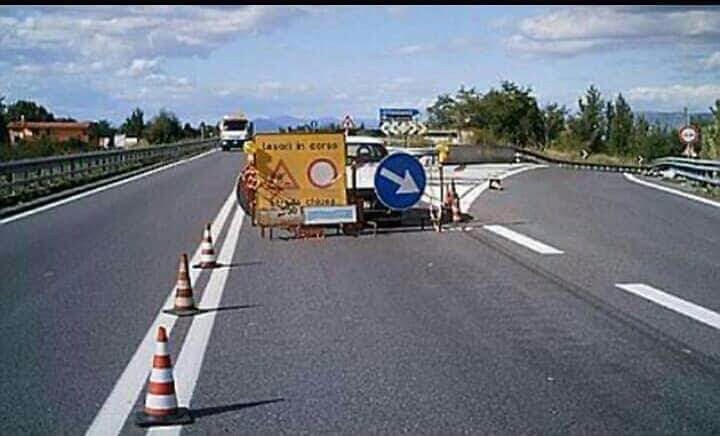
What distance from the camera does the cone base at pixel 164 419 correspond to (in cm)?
741

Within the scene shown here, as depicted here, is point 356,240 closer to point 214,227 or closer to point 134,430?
point 214,227

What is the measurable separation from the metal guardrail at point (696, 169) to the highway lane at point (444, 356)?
61.3ft

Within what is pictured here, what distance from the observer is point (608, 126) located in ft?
494

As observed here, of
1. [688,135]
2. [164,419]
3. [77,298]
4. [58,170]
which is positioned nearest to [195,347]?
[164,419]

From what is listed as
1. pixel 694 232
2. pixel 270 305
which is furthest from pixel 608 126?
pixel 270 305

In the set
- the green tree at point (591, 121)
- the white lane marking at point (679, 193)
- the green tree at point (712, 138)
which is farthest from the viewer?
the green tree at point (591, 121)

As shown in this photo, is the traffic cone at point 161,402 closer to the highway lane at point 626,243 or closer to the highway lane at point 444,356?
the highway lane at point 444,356

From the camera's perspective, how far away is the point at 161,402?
754cm

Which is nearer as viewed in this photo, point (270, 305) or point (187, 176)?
point (270, 305)

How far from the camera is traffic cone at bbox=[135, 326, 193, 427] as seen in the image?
7.44 meters

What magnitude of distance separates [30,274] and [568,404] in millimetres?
9063

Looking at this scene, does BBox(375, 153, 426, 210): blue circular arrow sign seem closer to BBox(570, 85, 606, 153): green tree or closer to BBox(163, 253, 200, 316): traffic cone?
BBox(163, 253, 200, 316): traffic cone

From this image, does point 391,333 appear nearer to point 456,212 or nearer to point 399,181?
point 399,181

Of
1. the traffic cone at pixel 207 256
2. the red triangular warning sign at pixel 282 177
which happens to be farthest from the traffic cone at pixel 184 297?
the red triangular warning sign at pixel 282 177
